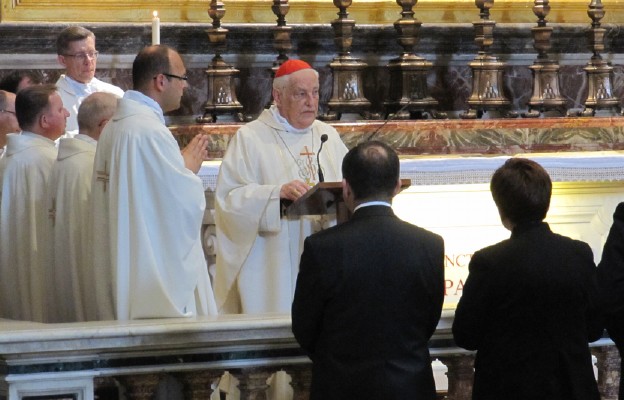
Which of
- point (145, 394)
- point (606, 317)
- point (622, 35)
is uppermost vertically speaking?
point (622, 35)

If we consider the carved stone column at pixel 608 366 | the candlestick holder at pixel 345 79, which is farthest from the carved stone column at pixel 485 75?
the carved stone column at pixel 608 366

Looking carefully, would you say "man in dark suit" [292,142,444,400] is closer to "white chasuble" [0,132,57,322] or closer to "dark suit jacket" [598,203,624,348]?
"dark suit jacket" [598,203,624,348]

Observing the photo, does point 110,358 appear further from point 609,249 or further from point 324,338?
point 609,249

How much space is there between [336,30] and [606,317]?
451 centimetres

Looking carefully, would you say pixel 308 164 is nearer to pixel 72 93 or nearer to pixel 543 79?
pixel 72 93

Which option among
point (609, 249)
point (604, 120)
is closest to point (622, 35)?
point (604, 120)

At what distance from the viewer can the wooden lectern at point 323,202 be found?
19.0 feet

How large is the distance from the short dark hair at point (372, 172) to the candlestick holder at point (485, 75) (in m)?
4.76

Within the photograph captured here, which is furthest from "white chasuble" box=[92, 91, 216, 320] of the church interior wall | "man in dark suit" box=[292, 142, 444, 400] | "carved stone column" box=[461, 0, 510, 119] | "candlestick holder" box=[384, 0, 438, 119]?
"carved stone column" box=[461, 0, 510, 119]

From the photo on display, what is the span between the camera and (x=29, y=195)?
6.69 meters

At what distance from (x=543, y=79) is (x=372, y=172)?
5151 millimetres

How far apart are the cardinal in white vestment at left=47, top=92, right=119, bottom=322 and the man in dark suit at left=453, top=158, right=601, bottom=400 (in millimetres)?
2291

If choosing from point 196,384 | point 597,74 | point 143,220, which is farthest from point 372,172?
point 597,74

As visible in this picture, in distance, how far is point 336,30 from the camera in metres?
8.86
